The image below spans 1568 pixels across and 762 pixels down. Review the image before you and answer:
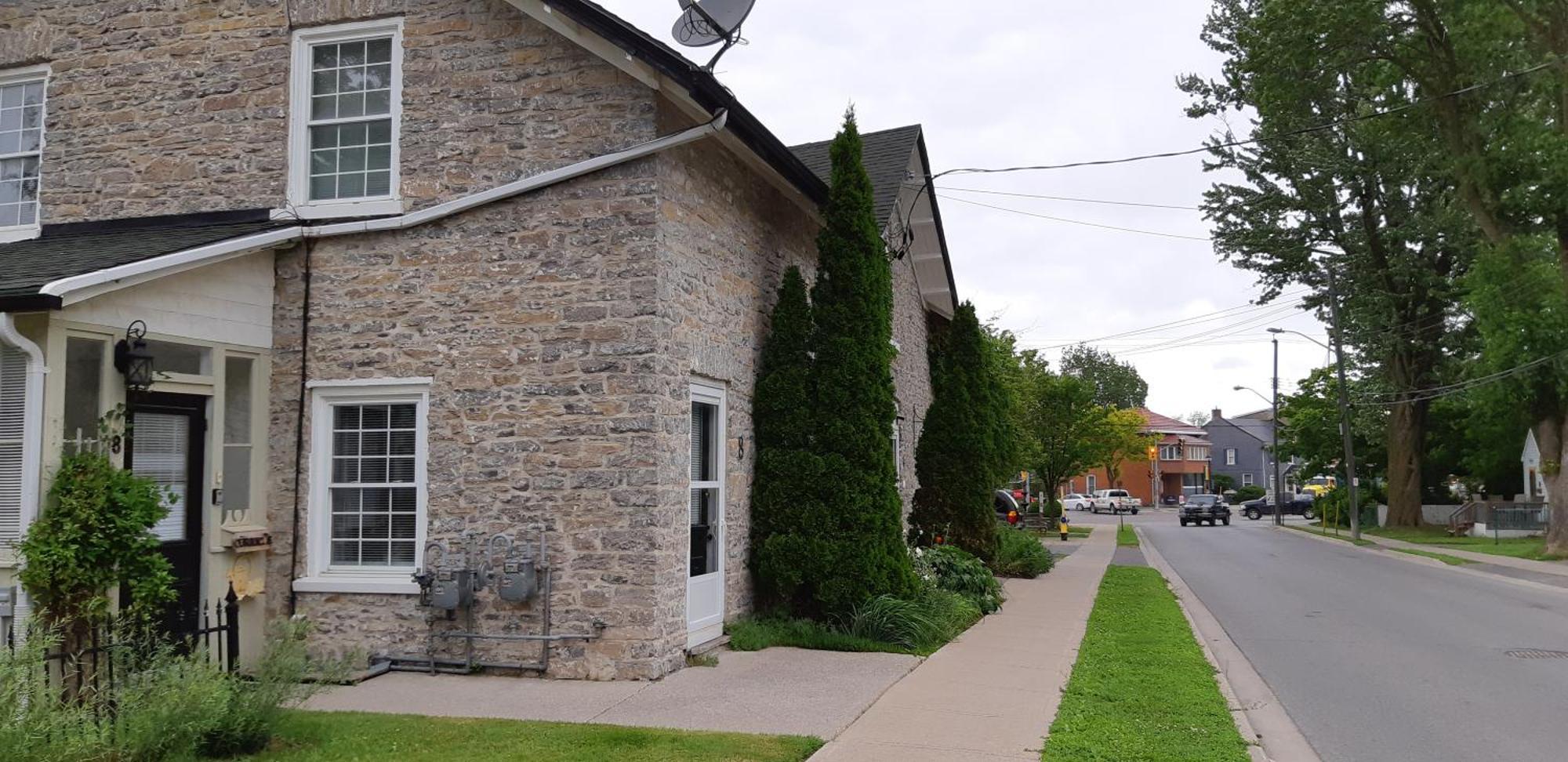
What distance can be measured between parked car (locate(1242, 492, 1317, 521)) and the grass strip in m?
30.6

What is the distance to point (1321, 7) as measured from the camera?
23391 millimetres

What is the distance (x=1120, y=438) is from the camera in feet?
146

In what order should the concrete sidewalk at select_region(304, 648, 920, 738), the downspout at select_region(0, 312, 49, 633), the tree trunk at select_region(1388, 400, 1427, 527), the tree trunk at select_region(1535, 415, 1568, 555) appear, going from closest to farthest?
the concrete sidewalk at select_region(304, 648, 920, 738) → the downspout at select_region(0, 312, 49, 633) → the tree trunk at select_region(1535, 415, 1568, 555) → the tree trunk at select_region(1388, 400, 1427, 527)

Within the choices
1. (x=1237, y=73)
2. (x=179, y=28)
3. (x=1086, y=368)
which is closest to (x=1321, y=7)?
(x=1237, y=73)

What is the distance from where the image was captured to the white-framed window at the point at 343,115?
9.78m

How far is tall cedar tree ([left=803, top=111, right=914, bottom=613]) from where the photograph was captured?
1071cm

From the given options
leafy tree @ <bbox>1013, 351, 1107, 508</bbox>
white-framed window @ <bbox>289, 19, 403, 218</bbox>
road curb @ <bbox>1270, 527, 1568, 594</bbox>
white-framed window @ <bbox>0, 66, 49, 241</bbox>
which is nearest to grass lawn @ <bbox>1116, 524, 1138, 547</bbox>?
leafy tree @ <bbox>1013, 351, 1107, 508</bbox>

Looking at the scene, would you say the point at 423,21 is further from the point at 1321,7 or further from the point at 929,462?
the point at 1321,7

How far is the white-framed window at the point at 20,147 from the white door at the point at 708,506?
6.59 metres

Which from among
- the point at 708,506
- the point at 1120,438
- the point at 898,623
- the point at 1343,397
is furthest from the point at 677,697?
the point at 1120,438

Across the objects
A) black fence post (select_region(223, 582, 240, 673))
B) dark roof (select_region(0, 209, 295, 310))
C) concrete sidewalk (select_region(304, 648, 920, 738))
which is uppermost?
dark roof (select_region(0, 209, 295, 310))

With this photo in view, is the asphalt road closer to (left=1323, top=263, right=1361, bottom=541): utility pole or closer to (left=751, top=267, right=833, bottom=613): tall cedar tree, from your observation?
(left=751, top=267, right=833, bottom=613): tall cedar tree

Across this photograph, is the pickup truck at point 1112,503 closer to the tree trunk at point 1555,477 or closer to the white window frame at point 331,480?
the tree trunk at point 1555,477

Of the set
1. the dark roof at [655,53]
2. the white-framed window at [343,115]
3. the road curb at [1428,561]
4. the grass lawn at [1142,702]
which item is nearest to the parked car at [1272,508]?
the road curb at [1428,561]
